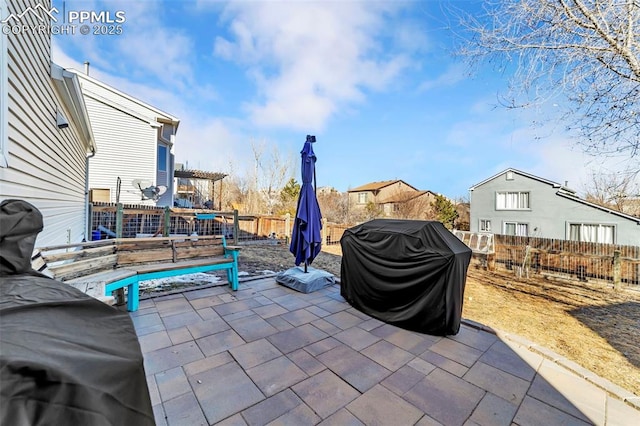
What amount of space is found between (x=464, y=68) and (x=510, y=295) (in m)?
4.95

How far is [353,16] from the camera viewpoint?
5418 mm

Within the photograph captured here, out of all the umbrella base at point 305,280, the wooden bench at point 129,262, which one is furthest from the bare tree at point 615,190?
the wooden bench at point 129,262

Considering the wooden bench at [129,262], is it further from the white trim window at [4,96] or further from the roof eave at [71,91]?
the roof eave at [71,91]

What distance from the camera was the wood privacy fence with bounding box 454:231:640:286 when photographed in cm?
709

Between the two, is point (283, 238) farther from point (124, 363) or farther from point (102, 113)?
point (124, 363)

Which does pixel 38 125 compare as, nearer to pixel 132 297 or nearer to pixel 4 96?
pixel 4 96

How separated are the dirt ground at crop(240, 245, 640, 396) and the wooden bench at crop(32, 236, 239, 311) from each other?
1654mm

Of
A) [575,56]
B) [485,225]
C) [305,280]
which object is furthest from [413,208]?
[305,280]

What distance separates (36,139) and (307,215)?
3.77 metres

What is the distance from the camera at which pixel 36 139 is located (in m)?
3.28

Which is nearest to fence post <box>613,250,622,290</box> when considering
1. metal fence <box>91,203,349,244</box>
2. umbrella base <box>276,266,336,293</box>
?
umbrella base <box>276,266,336,293</box>

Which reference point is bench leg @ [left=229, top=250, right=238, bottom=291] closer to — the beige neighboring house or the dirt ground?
the dirt ground

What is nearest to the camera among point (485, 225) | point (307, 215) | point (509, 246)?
point (307, 215)

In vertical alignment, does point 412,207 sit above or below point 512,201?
below
